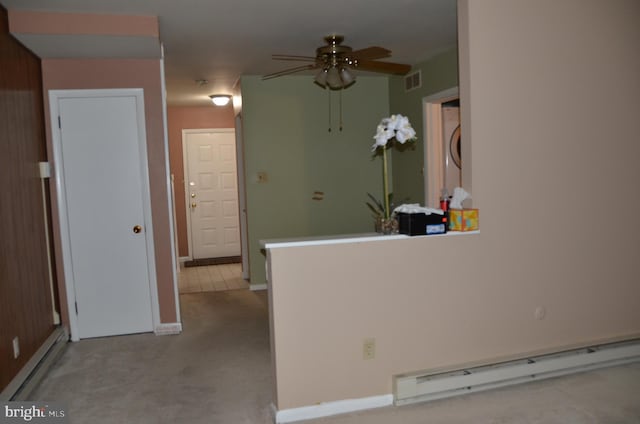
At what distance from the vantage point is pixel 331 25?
3.87 meters

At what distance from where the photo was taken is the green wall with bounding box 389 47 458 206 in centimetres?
484

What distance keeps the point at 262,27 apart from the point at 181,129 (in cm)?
430

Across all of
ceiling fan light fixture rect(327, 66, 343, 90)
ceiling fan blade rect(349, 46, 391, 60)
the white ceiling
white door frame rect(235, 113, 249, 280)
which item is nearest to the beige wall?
ceiling fan blade rect(349, 46, 391, 60)

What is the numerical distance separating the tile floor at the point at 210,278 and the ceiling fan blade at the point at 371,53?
3253mm

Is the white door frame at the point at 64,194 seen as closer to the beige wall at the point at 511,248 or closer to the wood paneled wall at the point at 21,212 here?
the wood paneled wall at the point at 21,212

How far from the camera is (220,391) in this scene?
10.2ft

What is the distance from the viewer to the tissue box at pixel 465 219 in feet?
9.59

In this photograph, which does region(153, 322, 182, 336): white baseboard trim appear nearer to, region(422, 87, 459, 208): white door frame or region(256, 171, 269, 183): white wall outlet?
region(256, 171, 269, 183): white wall outlet

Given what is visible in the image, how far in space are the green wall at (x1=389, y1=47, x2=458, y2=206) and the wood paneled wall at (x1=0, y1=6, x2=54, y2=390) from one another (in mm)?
3396

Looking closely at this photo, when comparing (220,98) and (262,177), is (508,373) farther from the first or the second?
(220,98)

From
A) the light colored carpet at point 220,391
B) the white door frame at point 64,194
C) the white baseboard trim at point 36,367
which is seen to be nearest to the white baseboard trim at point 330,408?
the light colored carpet at point 220,391

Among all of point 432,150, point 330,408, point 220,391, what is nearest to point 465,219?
point 330,408

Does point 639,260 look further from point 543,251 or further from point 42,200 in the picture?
point 42,200

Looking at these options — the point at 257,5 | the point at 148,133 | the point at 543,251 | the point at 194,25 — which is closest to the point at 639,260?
the point at 543,251
